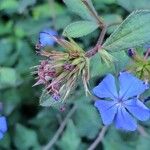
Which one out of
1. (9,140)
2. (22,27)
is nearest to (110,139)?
(9,140)

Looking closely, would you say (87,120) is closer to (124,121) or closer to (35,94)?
(35,94)

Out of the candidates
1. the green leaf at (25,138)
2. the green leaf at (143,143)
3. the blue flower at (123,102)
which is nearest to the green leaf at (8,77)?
the green leaf at (25,138)

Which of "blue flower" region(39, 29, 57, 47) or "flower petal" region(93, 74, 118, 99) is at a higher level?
"blue flower" region(39, 29, 57, 47)

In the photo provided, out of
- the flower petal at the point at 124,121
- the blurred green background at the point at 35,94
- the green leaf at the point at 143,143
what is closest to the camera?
the flower petal at the point at 124,121

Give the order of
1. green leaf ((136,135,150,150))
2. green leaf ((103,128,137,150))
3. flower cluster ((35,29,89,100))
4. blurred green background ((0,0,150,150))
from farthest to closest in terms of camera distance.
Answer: blurred green background ((0,0,150,150))
green leaf ((103,128,137,150))
green leaf ((136,135,150,150))
flower cluster ((35,29,89,100))

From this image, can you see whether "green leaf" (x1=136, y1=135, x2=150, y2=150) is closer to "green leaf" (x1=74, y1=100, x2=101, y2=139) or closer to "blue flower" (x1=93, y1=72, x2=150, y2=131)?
"green leaf" (x1=74, y1=100, x2=101, y2=139)

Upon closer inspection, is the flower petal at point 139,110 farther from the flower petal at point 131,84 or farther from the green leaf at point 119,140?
the green leaf at point 119,140

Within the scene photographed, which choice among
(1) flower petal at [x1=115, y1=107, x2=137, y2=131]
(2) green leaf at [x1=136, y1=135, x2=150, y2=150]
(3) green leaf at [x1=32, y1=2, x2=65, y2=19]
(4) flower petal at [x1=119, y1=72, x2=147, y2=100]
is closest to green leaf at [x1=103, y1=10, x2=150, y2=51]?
(4) flower petal at [x1=119, y1=72, x2=147, y2=100]
